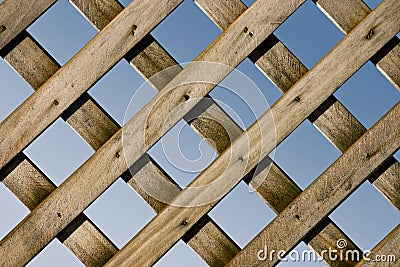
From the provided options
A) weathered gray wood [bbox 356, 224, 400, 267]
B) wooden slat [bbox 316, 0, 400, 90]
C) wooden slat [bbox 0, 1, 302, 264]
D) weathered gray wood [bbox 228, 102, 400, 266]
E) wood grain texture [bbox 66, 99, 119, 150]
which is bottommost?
weathered gray wood [bbox 356, 224, 400, 267]

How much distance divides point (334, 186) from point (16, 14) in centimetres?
91

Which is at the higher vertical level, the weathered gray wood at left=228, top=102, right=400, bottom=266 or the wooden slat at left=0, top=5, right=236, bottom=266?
the wooden slat at left=0, top=5, right=236, bottom=266

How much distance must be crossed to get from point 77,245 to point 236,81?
582 mm

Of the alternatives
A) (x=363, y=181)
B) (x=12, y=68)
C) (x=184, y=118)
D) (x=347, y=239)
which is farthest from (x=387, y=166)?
(x=12, y=68)

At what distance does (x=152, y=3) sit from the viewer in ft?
4.92

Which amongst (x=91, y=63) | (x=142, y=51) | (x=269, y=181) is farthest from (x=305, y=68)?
(x=91, y=63)

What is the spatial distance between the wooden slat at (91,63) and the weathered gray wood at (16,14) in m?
0.15

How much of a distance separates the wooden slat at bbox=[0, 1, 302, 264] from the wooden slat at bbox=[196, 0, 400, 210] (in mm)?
45

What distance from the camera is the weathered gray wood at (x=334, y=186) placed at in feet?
4.97

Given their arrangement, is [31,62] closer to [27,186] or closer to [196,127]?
[27,186]

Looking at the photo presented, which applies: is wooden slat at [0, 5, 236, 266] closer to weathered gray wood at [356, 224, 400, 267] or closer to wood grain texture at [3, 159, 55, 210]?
wood grain texture at [3, 159, 55, 210]

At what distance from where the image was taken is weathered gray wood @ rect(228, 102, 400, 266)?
4.97 ft

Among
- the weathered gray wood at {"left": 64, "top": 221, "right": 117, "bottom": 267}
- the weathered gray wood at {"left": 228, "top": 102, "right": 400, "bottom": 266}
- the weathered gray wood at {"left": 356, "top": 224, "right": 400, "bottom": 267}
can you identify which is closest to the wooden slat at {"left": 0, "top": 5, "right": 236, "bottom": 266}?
the weathered gray wood at {"left": 64, "top": 221, "right": 117, "bottom": 267}

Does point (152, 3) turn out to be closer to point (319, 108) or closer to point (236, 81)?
point (236, 81)
